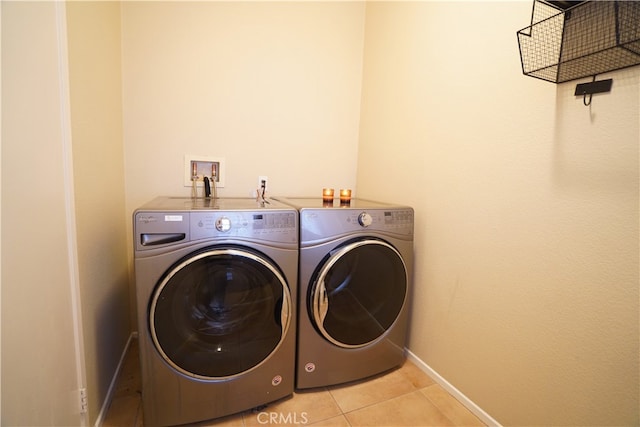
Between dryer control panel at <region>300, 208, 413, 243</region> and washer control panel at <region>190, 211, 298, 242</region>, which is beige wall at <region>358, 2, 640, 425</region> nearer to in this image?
dryer control panel at <region>300, 208, 413, 243</region>

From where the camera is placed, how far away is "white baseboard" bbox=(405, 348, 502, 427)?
46.2 inches

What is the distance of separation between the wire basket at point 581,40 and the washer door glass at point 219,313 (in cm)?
120

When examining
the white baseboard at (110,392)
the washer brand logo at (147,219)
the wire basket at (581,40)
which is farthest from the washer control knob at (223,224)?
A: the wire basket at (581,40)

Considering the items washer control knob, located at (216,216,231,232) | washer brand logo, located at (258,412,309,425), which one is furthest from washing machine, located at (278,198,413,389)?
washer control knob, located at (216,216,231,232)

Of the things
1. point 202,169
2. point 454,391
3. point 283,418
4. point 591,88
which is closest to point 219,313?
point 283,418

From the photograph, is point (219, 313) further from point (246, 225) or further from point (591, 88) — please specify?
point (591, 88)

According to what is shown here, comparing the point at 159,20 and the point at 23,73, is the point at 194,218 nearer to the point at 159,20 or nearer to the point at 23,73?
the point at 23,73

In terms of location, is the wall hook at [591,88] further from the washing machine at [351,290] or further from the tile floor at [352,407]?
the tile floor at [352,407]

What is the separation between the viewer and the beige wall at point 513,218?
2.67 ft

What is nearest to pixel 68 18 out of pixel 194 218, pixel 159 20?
pixel 194 218

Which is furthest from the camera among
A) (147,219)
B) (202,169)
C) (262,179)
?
(262,179)

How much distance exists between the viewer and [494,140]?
1135 millimetres

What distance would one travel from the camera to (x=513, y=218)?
107 centimetres

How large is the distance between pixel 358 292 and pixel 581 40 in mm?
1189
